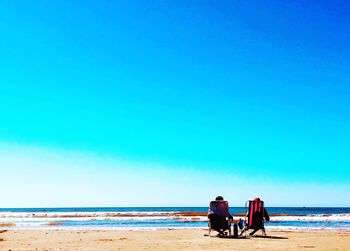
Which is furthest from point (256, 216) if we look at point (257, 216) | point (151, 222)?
point (151, 222)

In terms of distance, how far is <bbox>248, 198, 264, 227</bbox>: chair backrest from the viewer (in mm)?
23250

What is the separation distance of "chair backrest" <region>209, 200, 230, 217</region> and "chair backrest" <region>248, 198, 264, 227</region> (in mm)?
1879

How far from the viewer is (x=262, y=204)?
929 inches

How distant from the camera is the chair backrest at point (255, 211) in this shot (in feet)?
76.3

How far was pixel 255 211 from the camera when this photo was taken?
23.5 m

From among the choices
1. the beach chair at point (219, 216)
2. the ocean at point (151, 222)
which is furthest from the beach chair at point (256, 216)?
the ocean at point (151, 222)

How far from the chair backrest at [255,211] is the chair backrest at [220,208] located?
1.88m

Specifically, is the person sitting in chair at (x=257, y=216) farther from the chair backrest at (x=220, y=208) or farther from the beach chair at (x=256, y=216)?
the chair backrest at (x=220, y=208)

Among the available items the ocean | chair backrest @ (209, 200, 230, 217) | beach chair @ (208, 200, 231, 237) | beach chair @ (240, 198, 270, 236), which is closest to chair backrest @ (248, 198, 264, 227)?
beach chair @ (240, 198, 270, 236)

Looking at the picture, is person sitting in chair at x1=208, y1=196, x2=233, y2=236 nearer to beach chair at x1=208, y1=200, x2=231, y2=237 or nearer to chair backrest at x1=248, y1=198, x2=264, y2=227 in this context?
beach chair at x1=208, y1=200, x2=231, y2=237

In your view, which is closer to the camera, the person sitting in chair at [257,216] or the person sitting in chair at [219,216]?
the person sitting in chair at [219,216]

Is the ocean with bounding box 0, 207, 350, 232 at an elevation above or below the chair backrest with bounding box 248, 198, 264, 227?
below

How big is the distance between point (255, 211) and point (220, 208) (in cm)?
255

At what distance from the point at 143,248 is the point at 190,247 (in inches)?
78.4
